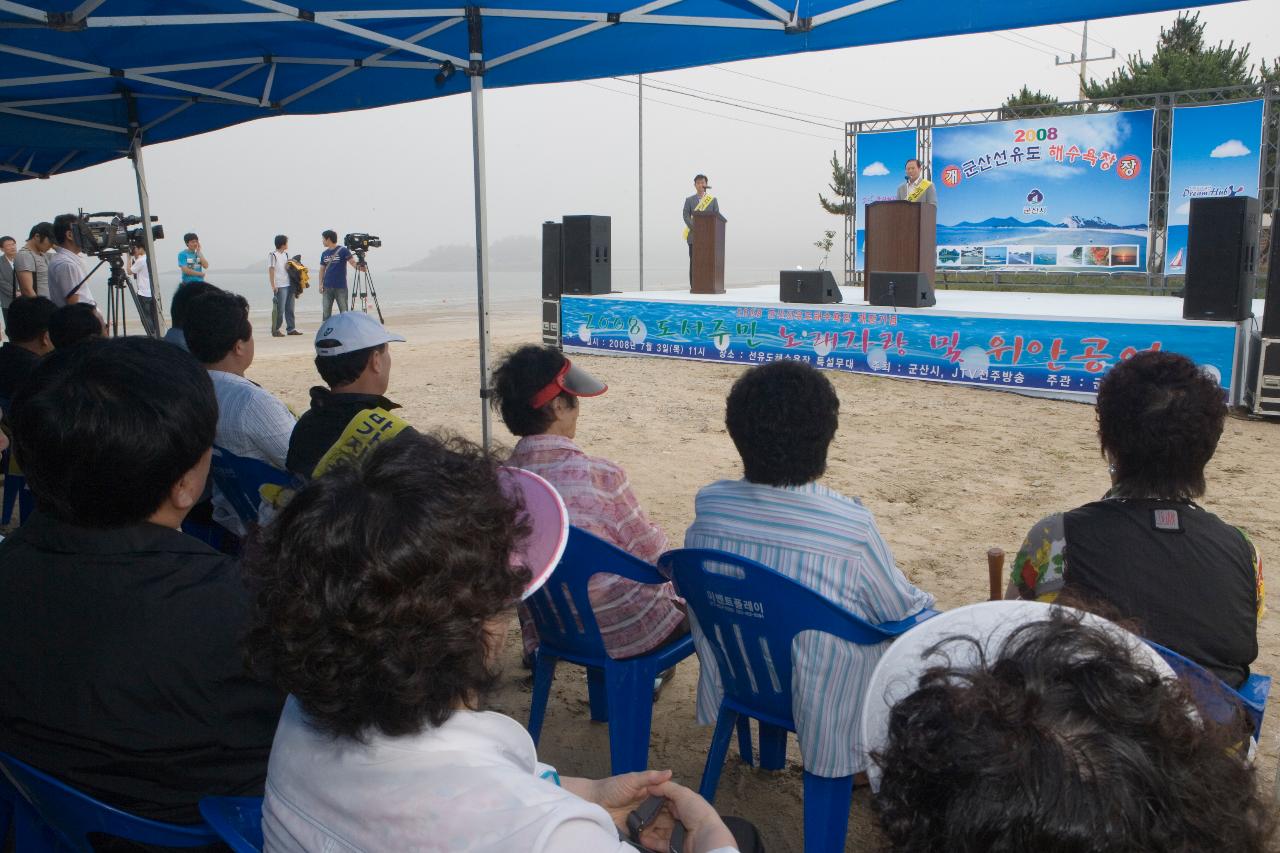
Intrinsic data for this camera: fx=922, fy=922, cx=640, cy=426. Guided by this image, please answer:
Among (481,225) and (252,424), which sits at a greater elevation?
(481,225)

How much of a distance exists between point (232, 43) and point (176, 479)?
360 centimetres

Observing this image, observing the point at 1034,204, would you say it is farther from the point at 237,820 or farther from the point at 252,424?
the point at 237,820

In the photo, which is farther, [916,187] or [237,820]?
[916,187]

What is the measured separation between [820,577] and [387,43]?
2893 millimetres

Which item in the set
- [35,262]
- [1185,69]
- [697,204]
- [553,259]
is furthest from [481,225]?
[1185,69]

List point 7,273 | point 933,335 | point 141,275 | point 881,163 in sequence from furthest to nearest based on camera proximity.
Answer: point 881,163 < point 141,275 < point 7,273 < point 933,335

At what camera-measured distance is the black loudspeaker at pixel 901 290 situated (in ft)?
26.2

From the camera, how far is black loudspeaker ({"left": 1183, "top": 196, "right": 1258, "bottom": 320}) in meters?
6.39

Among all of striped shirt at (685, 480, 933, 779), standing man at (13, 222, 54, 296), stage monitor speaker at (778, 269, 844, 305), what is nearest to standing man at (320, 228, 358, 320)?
standing man at (13, 222, 54, 296)

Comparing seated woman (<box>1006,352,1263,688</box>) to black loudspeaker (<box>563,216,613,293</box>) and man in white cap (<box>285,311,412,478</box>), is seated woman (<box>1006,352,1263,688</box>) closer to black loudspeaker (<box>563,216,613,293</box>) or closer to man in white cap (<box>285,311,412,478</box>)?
man in white cap (<box>285,311,412,478</box>)

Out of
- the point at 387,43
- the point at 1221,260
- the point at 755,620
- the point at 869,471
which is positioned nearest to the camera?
the point at 755,620

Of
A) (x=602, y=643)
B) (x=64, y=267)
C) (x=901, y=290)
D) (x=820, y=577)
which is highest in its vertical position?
(x=64, y=267)

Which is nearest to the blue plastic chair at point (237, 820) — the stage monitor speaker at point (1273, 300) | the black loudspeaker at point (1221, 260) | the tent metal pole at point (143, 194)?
the tent metal pole at point (143, 194)

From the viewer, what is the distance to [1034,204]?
531 inches
